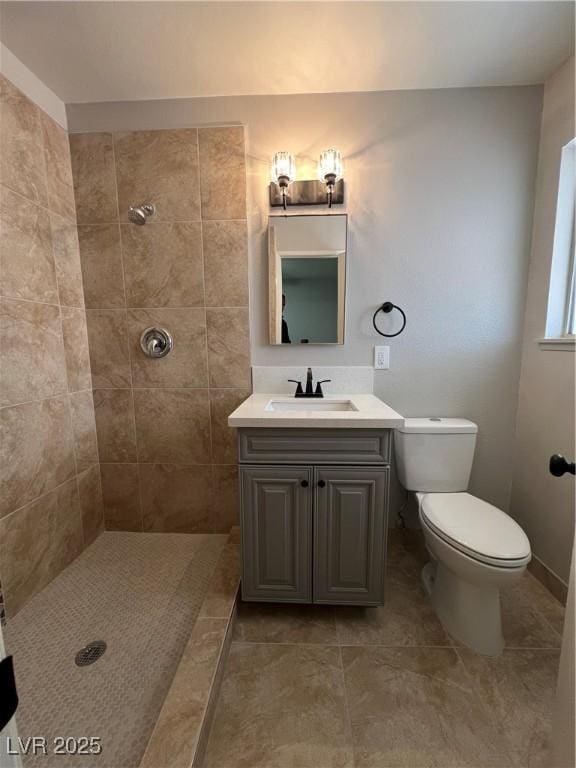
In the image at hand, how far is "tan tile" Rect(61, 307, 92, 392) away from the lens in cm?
155

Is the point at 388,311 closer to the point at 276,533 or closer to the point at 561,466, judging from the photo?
the point at 561,466

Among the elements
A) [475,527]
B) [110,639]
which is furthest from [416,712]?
[110,639]

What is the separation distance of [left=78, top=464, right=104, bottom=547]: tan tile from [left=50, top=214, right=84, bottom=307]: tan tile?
922 millimetres

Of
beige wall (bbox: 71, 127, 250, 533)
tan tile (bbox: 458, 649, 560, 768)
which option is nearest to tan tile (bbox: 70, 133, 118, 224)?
beige wall (bbox: 71, 127, 250, 533)

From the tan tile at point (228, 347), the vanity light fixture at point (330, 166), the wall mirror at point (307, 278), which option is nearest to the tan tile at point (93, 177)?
the tan tile at point (228, 347)

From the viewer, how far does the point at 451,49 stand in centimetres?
127

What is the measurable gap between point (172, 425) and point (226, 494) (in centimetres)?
50

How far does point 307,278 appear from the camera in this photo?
1597 mm

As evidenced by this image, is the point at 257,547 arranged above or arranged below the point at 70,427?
below

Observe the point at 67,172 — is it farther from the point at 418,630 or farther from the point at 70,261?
the point at 418,630

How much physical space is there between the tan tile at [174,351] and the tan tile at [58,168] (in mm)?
567

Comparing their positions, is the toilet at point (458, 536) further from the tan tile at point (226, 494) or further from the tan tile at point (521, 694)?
the tan tile at point (226, 494)

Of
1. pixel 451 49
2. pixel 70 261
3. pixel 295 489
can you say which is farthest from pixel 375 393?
pixel 70 261

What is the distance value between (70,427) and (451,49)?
2423 mm
